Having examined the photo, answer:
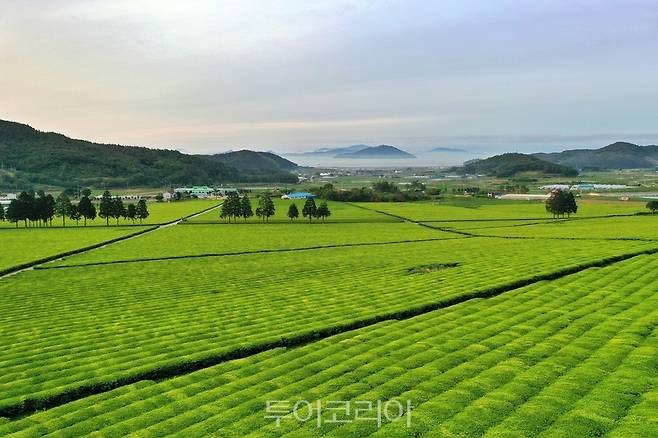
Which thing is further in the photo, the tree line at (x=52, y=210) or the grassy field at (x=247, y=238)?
the tree line at (x=52, y=210)

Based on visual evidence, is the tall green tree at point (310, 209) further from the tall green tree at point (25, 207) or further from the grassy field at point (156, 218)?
the tall green tree at point (25, 207)

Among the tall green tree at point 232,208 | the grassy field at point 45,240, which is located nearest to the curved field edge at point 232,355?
the grassy field at point 45,240

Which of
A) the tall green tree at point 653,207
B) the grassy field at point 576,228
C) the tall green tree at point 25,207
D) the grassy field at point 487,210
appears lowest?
the grassy field at point 576,228

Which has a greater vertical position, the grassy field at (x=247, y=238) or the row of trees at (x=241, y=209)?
the row of trees at (x=241, y=209)

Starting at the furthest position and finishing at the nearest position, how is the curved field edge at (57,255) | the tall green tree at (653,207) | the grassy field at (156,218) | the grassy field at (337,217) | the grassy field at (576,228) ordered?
the grassy field at (337,217) < the tall green tree at (653,207) < the grassy field at (156,218) < the grassy field at (576,228) < the curved field edge at (57,255)

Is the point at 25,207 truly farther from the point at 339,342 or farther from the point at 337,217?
the point at 339,342

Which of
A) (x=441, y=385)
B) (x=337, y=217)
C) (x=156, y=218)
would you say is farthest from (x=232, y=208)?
(x=441, y=385)

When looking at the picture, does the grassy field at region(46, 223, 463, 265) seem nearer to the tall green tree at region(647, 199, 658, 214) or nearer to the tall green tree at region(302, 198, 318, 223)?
the tall green tree at region(302, 198, 318, 223)
